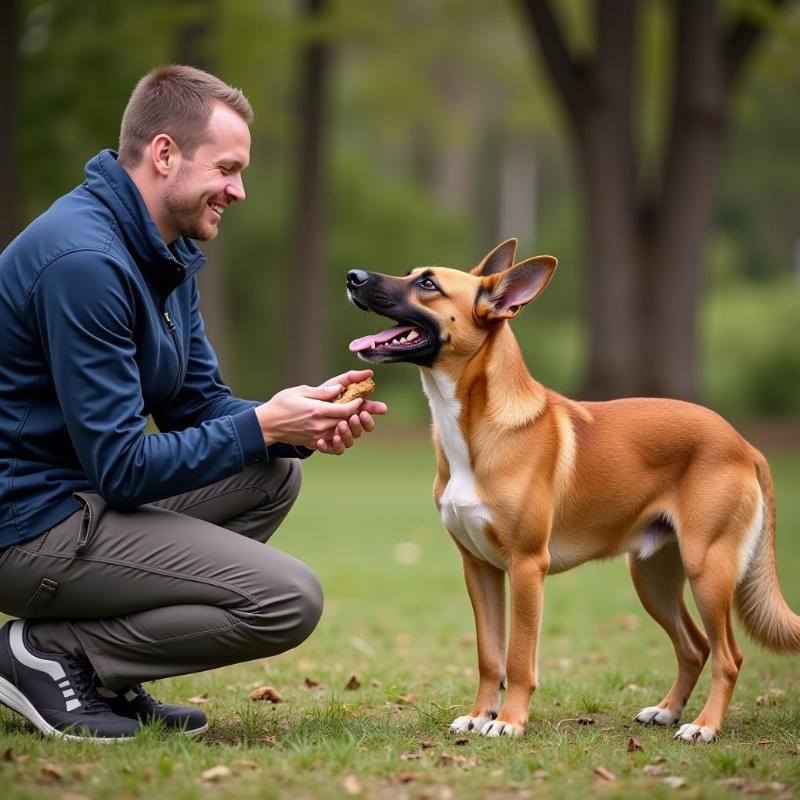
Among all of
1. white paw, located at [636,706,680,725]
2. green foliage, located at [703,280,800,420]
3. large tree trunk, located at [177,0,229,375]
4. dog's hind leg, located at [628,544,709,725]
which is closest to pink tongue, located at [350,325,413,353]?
dog's hind leg, located at [628,544,709,725]

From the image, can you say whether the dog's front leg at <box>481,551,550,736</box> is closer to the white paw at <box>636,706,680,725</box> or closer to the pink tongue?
the white paw at <box>636,706,680,725</box>

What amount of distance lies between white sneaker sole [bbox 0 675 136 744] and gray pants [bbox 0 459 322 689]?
185 mm

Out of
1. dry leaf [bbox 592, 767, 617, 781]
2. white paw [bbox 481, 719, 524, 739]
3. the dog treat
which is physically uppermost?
the dog treat

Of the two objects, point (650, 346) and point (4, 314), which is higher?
point (4, 314)

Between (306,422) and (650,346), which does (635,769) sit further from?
(650,346)

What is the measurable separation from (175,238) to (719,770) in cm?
290

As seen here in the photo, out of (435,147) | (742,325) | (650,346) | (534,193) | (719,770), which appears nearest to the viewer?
(719,770)

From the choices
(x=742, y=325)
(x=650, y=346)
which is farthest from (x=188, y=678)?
(x=742, y=325)

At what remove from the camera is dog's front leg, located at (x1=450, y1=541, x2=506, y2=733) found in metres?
4.79

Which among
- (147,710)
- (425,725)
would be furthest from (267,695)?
(425,725)

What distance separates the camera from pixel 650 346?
18797 millimetres

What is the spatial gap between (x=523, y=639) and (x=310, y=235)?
59.9 feet

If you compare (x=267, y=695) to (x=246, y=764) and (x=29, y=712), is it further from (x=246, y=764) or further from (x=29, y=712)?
(x=246, y=764)

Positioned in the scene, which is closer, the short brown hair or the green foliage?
the short brown hair
